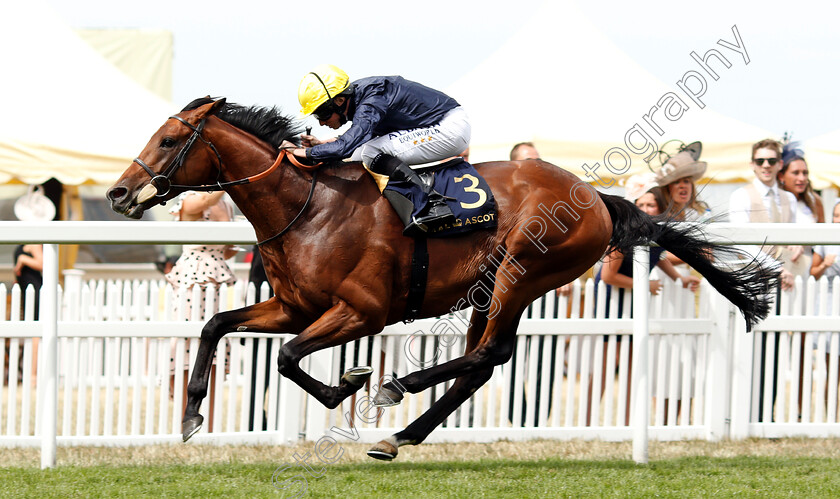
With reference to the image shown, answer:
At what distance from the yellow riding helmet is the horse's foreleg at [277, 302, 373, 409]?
2.89 ft

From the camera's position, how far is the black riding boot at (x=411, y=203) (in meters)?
4.40

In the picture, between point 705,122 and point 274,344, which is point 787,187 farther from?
point 274,344

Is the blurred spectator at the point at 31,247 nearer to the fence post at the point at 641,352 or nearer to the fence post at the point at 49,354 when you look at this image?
the fence post at the point at 49,354

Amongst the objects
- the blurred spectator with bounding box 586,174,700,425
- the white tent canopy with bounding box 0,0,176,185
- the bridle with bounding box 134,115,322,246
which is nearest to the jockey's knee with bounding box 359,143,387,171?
the bridle with bounding box 134,115,322,246

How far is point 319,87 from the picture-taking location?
4316 millimetres

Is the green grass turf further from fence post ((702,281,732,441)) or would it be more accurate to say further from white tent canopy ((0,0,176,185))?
white tent canopy ((0,0,176,185))

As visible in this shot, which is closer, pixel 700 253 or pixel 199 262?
pixel 700 253

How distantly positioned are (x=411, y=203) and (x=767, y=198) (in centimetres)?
324

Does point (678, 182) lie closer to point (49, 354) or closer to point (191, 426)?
point (191, 426)

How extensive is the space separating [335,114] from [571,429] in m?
2.48

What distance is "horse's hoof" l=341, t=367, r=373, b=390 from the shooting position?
4320mm

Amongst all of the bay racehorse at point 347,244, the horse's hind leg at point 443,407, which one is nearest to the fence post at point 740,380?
the bay racehorse at point 347,244

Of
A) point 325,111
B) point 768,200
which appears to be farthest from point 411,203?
point 768,200

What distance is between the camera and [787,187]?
6.89 metres
